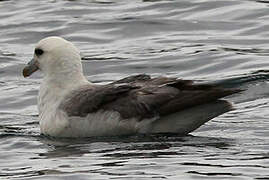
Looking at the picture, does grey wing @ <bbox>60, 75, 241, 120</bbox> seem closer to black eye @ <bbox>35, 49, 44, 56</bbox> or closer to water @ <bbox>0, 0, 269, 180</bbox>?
water @ <bbox>0, 0, 269, 180</bbox>

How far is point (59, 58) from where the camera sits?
13.6m

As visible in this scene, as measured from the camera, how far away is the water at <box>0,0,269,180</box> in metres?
11.1

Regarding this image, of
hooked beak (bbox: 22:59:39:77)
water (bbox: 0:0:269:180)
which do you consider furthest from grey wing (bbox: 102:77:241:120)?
hooked beak (bbox: 22:59:39:77)

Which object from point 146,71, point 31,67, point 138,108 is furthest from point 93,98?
point 146,71

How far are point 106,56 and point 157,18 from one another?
8.51ft

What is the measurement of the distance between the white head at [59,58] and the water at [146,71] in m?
0.78

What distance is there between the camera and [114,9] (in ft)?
70.9

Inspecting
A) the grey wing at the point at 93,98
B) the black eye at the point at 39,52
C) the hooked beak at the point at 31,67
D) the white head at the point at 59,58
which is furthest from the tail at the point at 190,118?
the hooked beak at the point at 31,67

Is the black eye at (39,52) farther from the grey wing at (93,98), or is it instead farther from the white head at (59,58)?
the grey wing at (93,98)

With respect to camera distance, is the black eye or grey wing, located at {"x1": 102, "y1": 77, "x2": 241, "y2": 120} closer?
grey wing, located at {"x1": 102, "y1": 77, "x2": 241, "y2": 120}

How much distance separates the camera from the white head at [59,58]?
13.6 metres

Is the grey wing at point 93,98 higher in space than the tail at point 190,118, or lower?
higher

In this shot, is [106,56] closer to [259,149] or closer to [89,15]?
[89,15]

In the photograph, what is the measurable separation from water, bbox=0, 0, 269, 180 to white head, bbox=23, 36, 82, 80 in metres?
0.78
